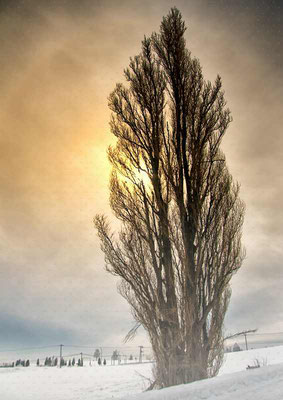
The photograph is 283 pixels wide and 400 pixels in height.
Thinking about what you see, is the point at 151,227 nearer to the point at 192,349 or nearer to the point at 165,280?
the point at 165,280

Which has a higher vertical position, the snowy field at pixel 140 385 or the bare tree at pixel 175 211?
the bare tree at pixel 175 211

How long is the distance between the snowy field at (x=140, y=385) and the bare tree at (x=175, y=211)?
1169 mm

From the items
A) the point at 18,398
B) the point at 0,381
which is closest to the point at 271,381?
the point at 18,398

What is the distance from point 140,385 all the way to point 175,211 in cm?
756

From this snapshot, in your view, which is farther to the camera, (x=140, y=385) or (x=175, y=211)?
(x=140, y=385)

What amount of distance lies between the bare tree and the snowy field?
46.0 inches

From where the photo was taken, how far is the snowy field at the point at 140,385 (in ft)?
10.9

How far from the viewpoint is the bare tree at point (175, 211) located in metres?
7.30

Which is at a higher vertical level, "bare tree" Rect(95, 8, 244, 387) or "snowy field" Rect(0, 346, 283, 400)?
"bare tree" Rect(95, 8, 244, 387)

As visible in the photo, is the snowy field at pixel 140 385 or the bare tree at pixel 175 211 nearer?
the snowy field at pixel 140 385

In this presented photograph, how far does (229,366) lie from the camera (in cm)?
1466

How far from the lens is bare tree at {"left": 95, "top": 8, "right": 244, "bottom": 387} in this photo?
7.30 metres

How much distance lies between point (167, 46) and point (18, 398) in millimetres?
12503

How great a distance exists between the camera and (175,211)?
8188 millimetres
